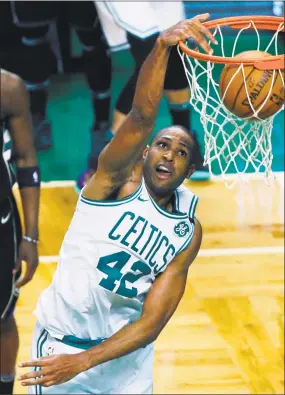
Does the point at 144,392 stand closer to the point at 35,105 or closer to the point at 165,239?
the point at 165,239

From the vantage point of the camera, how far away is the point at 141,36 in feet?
18.4

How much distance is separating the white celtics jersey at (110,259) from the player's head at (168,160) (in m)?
0.06

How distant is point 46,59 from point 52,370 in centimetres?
374

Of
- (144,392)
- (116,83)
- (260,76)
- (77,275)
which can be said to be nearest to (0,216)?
(77,275)

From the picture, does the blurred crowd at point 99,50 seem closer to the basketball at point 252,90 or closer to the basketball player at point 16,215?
the basketball player at point 16,215

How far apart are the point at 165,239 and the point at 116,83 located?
14.5 feet

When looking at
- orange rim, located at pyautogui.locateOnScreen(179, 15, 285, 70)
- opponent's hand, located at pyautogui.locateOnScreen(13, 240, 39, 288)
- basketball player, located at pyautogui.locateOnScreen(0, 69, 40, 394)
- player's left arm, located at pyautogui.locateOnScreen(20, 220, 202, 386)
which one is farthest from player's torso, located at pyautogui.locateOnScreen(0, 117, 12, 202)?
orange rim, located at pyautogui.locateOnScreen(179, 15, 285, 70)

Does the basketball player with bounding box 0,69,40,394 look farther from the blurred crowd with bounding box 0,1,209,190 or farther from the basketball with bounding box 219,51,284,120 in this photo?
the blurred crowd with bounding box 0,1,209,190

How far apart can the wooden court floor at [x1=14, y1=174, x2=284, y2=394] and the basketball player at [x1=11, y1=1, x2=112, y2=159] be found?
0.50m

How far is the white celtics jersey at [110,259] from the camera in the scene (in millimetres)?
3307

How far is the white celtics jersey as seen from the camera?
10.8 ft

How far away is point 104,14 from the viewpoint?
5.92 meters

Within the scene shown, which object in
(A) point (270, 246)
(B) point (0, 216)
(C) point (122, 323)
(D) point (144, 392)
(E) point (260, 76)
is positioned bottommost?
(A) point (270, 246)

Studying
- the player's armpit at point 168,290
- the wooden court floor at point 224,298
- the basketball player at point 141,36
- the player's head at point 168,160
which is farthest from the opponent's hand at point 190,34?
the basketball player at point 141,36
